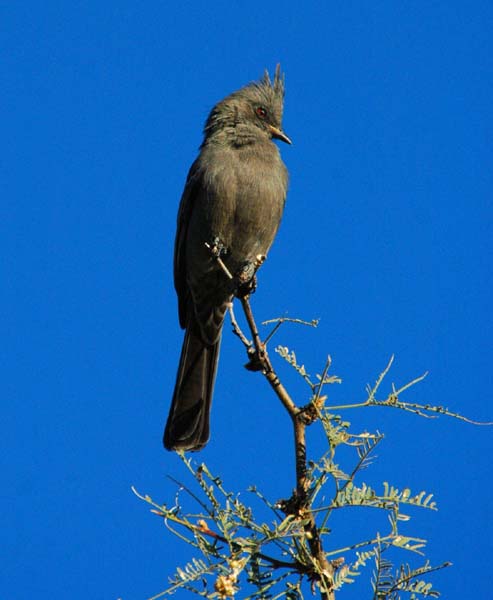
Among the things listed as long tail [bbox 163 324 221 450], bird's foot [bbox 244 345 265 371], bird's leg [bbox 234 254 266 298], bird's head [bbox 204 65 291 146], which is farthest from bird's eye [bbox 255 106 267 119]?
bird's foot [bbox 244 345 265 371]

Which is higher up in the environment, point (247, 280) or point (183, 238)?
point (183, 238)

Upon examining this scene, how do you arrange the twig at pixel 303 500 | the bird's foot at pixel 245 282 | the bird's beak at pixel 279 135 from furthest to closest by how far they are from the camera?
the bird's beak at pixel 279 135, the bird's foot at pixel 245 282, the twig at pixel 303 500

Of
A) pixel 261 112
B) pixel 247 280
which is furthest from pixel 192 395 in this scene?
pixel 261 112

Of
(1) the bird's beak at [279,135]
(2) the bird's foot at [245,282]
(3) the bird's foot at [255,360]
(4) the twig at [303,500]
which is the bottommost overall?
(4) the twig at [303,500]

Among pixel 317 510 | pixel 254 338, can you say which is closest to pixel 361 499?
pixel 317 510

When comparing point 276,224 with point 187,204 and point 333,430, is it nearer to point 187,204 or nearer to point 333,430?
point 187,204

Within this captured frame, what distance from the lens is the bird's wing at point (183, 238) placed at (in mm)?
6371

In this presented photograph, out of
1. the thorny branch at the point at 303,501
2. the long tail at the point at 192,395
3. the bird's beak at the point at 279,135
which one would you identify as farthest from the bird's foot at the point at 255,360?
the bird's beak at the point at 279,135

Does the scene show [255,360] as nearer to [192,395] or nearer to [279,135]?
[192,395]

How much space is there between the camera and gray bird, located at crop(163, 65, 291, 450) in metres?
6.05

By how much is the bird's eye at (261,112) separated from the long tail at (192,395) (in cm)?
181

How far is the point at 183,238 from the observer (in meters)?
6.57

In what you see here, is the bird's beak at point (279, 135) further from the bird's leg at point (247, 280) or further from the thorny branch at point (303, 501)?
the thorny branch at point (303, 501)

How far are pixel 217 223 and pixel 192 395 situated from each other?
131 centimetres
